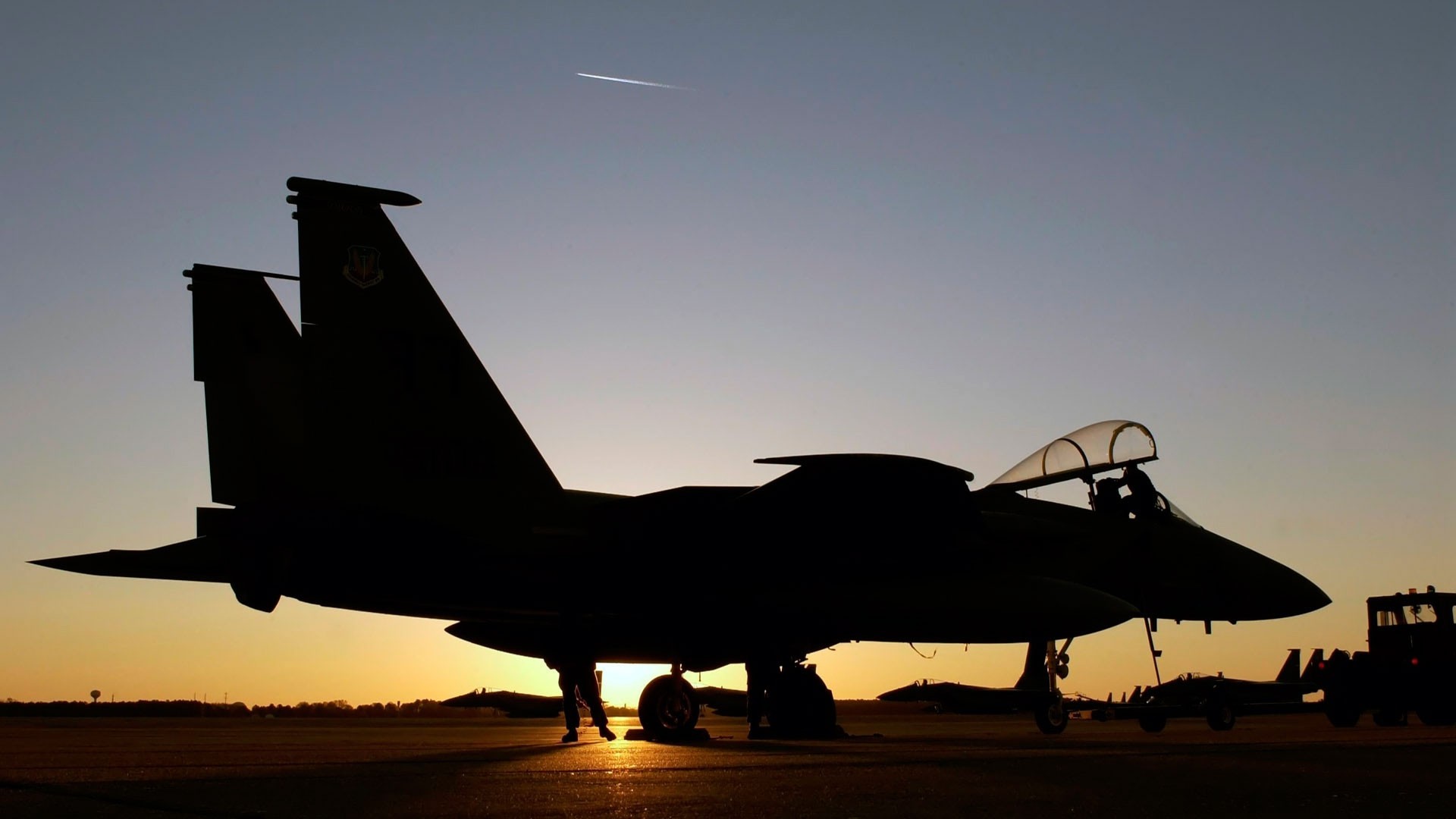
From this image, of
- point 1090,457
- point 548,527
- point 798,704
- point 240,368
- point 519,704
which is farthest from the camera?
point 519,704

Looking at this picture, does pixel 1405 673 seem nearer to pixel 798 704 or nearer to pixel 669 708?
pixel 798 704

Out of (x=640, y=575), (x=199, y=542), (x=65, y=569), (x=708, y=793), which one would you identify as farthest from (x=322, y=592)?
(x=708, y=793)

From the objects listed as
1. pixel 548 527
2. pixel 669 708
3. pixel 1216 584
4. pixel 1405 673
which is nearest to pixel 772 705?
pixel 669 708

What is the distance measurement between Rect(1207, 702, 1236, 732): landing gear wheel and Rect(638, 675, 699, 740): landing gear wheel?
23.7 feet

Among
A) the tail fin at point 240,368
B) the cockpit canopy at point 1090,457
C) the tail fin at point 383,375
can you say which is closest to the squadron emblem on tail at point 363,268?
the tail fin at point 383,375

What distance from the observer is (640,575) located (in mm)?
11242

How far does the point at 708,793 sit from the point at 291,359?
25.6ft

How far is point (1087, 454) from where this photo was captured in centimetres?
1372

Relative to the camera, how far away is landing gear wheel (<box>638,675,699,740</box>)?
37.6 feet

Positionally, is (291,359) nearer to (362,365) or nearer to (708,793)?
(362,365)

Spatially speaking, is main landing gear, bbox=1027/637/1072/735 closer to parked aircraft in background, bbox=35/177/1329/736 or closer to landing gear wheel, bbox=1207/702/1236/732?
parked aircraft in background, bbox=35/177/1329/736

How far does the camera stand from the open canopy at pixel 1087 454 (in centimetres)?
1358

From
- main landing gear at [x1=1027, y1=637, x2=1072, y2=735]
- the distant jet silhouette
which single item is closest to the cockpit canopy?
main landing gear at [x1=1027, y1=637, x2=1072, y2=735]

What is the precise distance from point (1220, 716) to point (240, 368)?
39.6 feet
